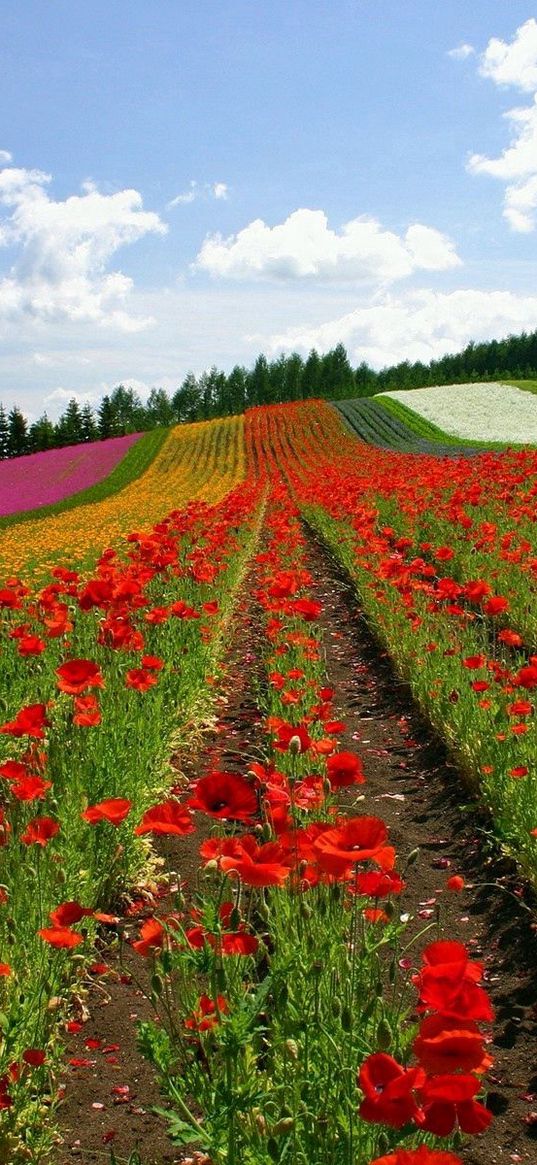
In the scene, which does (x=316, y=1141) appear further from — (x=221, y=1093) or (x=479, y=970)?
(x=479, y=970)

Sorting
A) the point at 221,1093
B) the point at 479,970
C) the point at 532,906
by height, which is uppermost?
the point at 479,970

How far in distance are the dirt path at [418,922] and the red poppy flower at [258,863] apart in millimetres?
812

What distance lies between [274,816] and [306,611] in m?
2.07

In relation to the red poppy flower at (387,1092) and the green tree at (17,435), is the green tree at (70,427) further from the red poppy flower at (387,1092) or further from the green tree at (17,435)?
the red poppy flower at (387,1092)

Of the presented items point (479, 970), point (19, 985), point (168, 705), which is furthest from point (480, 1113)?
point (168, 705)

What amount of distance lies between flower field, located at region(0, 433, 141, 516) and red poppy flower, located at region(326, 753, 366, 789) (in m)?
28.4

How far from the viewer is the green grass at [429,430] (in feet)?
111

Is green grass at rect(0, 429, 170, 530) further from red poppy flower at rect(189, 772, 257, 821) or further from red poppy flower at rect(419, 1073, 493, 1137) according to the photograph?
red poppy flower at rect(419, 1073, 493, 1137)

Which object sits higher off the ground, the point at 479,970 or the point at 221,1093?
the point at 479,970

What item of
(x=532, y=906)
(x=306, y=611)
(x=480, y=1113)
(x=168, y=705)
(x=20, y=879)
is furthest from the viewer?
(x=168, y=705)

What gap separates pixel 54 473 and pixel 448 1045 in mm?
43009

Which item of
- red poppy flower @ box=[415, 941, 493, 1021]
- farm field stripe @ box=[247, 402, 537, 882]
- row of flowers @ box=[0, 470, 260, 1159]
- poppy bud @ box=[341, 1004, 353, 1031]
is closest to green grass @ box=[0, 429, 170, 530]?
farm field stripe @ box=[247, 402, 537, 882]

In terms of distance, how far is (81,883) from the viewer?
148 inches

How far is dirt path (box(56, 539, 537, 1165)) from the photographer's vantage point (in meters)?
2.84
